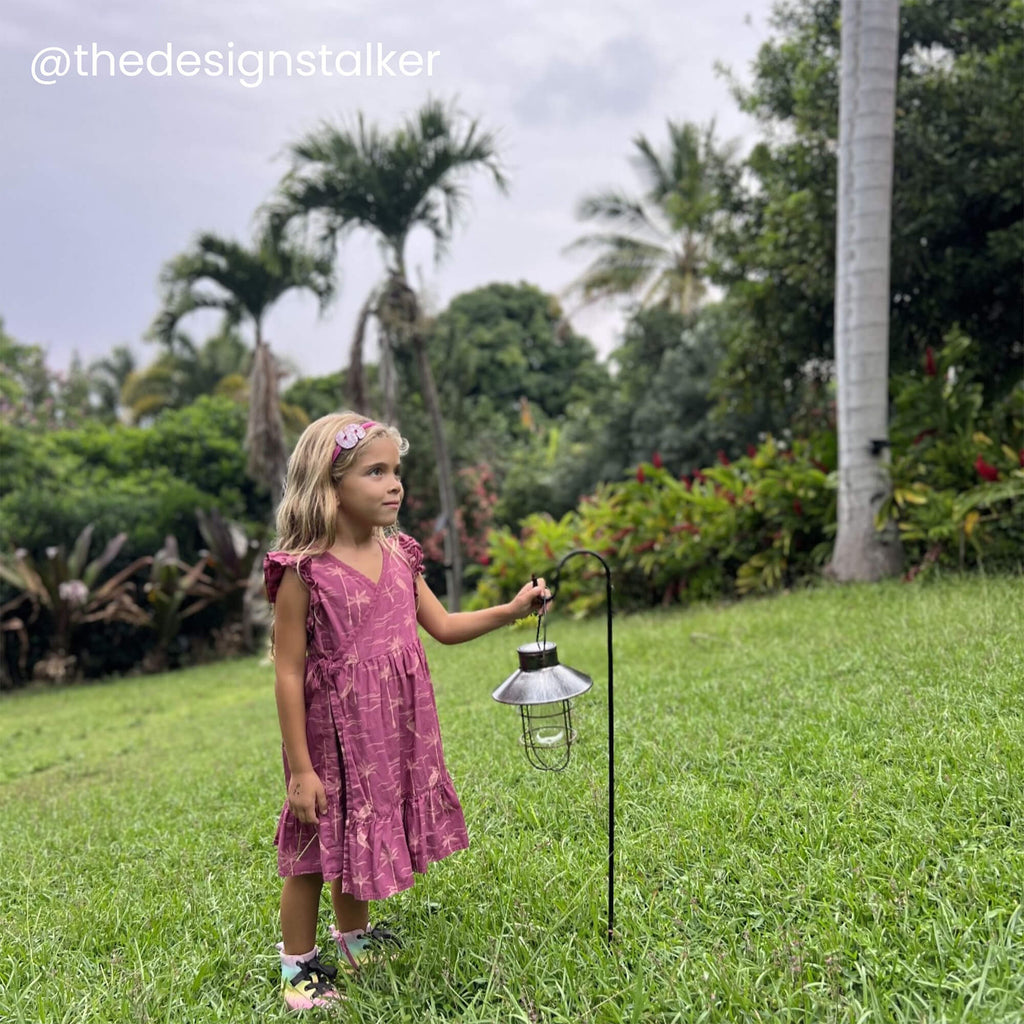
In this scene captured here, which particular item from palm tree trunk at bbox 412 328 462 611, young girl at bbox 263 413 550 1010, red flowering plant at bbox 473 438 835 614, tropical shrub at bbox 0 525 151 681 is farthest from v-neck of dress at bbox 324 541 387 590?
tropical shrub at bbox 0 525 151 681

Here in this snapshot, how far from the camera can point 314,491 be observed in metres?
2.02

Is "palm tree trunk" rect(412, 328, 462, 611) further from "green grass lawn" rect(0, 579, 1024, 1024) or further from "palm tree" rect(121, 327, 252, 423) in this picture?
"palm tree" rect(121, 327, 252, 423)

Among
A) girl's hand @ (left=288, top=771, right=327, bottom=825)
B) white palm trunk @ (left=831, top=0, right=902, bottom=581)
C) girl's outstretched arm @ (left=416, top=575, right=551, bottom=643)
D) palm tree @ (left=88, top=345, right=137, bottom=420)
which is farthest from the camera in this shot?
palm tree @ (left=88, top=345, right=137, bottom=420)

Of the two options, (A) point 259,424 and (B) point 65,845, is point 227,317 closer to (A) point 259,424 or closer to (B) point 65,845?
(A) point 259,424

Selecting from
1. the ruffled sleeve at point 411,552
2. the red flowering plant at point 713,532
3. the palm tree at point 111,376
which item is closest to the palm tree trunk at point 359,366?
the red flowering plant at point 713,532

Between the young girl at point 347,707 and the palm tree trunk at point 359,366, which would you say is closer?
the young girl at point 347,707

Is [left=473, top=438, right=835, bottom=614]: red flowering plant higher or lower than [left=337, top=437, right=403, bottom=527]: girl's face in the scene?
lower

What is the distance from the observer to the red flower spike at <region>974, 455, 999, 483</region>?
17.5ft

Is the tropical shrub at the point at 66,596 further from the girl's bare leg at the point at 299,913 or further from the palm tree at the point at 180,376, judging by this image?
the palm tree at the point at 180,376

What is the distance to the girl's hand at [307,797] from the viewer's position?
1.87 m

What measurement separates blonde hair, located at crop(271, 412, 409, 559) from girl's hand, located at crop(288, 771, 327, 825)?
492 millimetres

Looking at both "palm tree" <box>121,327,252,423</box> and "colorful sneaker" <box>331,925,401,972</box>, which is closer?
"colorful sneaker" <box>331,925,401,972</box>

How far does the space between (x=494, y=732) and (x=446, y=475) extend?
6.87 m

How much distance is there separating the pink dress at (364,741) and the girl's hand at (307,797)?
52mm
